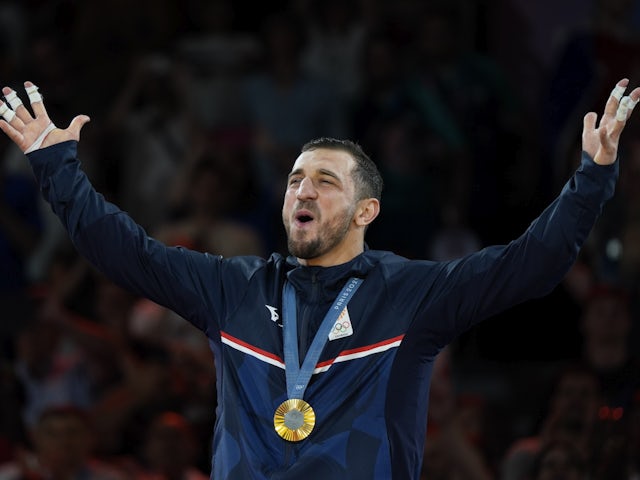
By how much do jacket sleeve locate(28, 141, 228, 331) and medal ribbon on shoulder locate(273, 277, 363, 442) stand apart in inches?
10.7

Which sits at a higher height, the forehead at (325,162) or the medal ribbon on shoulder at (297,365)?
the forehead at (325,162)

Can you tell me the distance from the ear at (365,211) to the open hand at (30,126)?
37.8 inches

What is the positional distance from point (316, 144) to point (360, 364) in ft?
2.69

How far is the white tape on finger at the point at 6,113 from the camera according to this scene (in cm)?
426

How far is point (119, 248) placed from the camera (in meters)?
4.29

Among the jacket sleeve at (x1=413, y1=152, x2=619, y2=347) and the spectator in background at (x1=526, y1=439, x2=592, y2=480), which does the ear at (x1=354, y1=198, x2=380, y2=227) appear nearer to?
the jacket sleeve at (x1=413, y1=152, x2=619, y2=347)

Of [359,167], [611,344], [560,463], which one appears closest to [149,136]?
[611,344]

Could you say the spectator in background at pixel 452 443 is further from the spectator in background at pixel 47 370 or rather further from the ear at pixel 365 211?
the ear at pixel 365 211

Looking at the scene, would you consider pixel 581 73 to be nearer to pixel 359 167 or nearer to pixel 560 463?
pixel 560 463

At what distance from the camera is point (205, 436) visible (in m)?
7.25

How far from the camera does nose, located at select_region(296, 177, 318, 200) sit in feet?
14.1

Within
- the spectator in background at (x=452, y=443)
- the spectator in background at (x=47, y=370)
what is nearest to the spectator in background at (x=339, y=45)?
the spectator in background at (x=47, y=370)

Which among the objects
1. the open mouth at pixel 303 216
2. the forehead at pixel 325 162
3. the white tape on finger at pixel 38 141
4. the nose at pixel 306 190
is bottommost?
the open mouth at pixel 303 216

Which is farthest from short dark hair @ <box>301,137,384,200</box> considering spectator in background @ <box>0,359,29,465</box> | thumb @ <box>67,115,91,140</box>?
spectator in background @ <box>0,359,29,465</box>
